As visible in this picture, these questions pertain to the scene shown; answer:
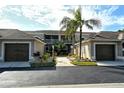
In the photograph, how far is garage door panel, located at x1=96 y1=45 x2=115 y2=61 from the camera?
26.6 metres

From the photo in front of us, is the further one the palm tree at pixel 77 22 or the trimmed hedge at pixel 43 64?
the palm tree at pixel 77 22

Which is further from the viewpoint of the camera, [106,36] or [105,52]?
[106,36]

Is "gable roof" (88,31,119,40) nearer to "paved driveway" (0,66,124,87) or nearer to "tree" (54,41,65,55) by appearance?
"paved driveway" (0,66,124,87)

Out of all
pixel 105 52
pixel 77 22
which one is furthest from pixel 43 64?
pixel 105 52

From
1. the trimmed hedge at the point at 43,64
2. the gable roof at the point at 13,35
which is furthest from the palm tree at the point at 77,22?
the trimmed hedge at the point at 43,64

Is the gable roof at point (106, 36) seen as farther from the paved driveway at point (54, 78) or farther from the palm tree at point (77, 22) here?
the paved driveway at point (54, 78)

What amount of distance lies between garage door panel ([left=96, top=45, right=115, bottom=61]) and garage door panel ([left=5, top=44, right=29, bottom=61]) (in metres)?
8.21

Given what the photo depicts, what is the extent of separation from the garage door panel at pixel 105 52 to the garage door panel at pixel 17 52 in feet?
26.9

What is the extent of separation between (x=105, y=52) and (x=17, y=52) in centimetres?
1019

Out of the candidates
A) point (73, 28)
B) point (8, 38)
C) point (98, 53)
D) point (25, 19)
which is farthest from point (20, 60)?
point (98, 53)

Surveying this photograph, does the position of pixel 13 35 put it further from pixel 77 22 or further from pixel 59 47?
pixel 59 47

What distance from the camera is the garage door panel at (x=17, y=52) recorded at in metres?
A: 25.0

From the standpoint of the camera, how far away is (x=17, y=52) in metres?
25.1

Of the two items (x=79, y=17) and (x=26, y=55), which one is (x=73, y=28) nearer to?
(x=79, y=17)
